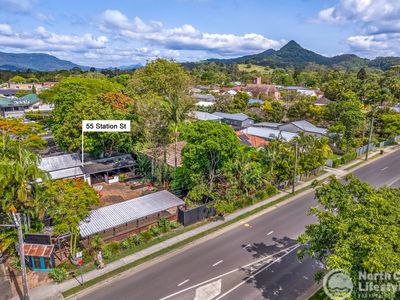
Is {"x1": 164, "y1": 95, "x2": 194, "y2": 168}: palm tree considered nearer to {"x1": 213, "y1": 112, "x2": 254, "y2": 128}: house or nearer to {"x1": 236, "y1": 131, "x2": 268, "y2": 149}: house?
{"x1": 236, "y1": 131, "x2": 268, "y2": 149}: house

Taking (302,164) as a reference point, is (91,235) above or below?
below

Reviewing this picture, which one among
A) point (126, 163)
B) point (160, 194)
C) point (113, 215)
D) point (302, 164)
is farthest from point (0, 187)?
point (302, 164)

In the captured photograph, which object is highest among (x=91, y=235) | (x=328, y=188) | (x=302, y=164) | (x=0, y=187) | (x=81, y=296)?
(x=328, y=188)

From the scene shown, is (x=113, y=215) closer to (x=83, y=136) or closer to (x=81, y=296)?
(x=81, y=296)

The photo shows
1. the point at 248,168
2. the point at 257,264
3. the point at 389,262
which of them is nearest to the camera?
the point at 389,262
